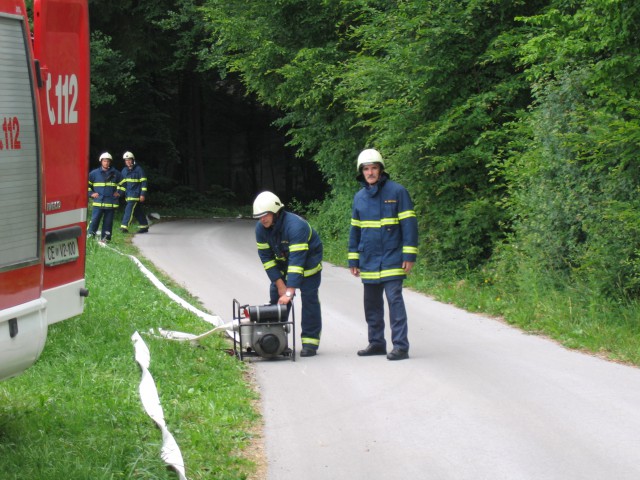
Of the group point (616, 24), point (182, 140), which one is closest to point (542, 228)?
point (616, 24)

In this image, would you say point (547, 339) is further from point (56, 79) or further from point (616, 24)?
point (56, 79)

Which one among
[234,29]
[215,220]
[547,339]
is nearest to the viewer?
[547,339]

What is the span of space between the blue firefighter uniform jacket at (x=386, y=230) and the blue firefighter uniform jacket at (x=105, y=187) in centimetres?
1295

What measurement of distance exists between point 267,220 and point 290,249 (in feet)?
1.25

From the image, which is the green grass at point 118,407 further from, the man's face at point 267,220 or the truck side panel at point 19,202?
the man's face at point 267,220

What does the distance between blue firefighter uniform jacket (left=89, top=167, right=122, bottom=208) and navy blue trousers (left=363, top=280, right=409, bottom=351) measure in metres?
13.0

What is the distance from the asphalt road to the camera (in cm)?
638

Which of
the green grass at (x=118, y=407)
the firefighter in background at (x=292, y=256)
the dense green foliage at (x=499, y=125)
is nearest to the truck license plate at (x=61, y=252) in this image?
the green grass at (x=118, y=407)

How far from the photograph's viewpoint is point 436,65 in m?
16.1

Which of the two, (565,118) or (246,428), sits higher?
(565,118)

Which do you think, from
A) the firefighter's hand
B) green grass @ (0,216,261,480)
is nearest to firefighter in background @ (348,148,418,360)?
the firefighter's hand

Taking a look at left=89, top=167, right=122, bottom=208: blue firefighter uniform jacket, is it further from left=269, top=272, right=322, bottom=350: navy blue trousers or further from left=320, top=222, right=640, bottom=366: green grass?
left=269, top=272, right=322, bottom=350: navy blue trousers

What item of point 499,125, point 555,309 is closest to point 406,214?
point 555,309

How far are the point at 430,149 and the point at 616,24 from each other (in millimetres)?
6221
